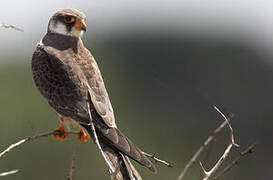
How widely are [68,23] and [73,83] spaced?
87 cm

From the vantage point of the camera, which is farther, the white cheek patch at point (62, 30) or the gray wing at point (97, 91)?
the white cheek patch at point (62, 30)

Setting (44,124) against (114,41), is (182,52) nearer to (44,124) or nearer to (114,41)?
(114,41)

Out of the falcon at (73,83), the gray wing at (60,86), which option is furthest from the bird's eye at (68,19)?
the gray wing at (60,86)

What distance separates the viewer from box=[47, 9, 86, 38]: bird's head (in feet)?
30.4

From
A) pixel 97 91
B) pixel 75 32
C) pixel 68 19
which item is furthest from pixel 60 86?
pixel 68 19

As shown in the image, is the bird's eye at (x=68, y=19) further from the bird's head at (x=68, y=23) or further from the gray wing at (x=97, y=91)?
the gray wing at (x=97, y=91)

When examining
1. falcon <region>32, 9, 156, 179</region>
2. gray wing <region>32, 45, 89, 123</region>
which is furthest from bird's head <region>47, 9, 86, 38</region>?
gray wing <region>32, 45, 89, 123</region>

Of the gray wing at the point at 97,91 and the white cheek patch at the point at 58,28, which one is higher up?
the white cheek patch at the point at 58,28

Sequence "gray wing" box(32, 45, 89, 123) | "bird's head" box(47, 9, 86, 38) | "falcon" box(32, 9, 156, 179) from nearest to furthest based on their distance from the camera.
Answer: "falcon" box(32, 9, 156, 179) → "gray wing" box(32, 45, 89, 123) → "bird's head" box(47, 9, 86, 38)

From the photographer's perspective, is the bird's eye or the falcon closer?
the falcon

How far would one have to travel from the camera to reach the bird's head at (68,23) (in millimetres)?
9258

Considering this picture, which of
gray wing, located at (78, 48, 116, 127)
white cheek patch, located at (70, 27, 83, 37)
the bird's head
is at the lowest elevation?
gray wing, located at (78, 48, 116, 127)

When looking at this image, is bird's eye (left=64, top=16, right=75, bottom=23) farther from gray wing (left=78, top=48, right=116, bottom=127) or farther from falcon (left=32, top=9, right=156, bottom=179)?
gray wing (left=78, top=48, right=116, bottom=127)

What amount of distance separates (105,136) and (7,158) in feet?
48.7
